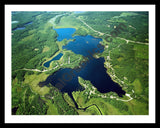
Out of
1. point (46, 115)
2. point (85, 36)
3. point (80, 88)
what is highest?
Answer: point (85, 36)

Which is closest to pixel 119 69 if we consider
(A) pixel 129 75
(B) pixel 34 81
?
(A) pixel 129 75

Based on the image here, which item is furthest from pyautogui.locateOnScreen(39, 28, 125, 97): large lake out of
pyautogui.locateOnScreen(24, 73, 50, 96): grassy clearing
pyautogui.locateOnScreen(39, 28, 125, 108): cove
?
pyautogui.locateOnScreen(24, 73, 50, 96): grassy clearing

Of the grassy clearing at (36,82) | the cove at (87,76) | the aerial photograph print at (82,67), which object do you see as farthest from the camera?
the cove at (87,76)

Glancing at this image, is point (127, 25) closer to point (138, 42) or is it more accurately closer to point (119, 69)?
Answer: point (138, 42)

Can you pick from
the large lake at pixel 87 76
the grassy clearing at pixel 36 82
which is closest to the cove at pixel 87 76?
the large lake at pixel 87 76

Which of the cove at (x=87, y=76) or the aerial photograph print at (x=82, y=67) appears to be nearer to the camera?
the aerial photograph print at (x=82, y=67)

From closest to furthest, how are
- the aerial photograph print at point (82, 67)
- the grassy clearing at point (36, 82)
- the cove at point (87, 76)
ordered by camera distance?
the aerial photograph print at point (82, 67) < the grassy clearing at point (36, 82) < the cove at point (87, 76)

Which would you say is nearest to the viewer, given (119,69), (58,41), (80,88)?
(80,88)

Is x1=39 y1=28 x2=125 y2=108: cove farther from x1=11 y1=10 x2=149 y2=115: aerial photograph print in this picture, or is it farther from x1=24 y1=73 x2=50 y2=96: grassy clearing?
x1=24 y1=73 x2=50 y2=96: grassy clearing

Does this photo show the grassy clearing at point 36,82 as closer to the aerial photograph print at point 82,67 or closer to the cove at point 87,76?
the aerial photograph print at point 82,67
